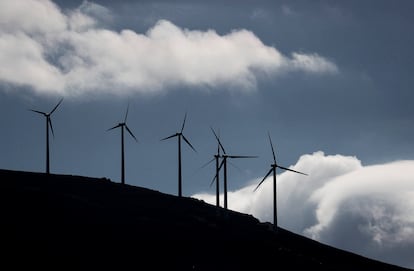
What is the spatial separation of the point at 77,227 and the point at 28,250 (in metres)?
19.4

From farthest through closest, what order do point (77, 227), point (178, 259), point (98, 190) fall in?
1. point (98, 190)
2. point (77, 227)
3. point (178, 259)

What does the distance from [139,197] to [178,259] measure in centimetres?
4816

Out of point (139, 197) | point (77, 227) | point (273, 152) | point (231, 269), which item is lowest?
point (231, 269)

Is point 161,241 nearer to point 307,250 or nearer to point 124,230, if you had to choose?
point 124,230

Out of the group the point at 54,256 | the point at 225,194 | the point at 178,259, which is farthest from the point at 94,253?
the point at 225,194

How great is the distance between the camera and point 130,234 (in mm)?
128250

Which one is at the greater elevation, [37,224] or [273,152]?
[273,152]

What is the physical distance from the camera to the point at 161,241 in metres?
127

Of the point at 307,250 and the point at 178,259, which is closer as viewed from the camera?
the point at 178,259

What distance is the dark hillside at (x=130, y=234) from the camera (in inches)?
4358

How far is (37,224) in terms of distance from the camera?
4820 inches

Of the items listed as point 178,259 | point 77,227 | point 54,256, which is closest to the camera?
point 54,256

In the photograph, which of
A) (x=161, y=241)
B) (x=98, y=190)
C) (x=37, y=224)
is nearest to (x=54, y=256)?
(x=37, y=224)

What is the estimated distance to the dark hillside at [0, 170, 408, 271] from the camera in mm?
110688
